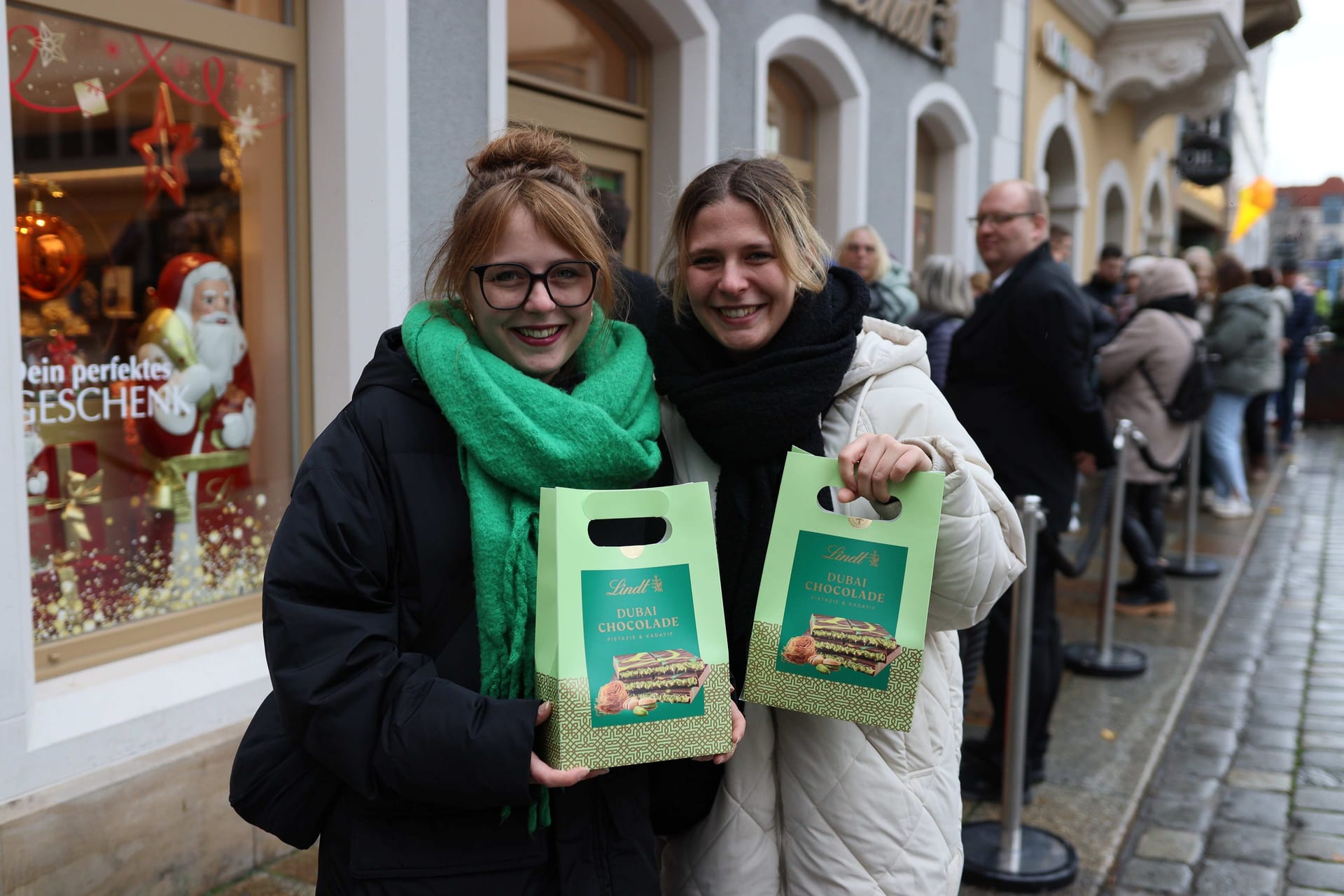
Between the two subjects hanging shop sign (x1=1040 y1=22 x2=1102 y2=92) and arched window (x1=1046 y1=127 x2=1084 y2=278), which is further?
arched window (x1=1046 y1=127 x2=1084 y2=278)

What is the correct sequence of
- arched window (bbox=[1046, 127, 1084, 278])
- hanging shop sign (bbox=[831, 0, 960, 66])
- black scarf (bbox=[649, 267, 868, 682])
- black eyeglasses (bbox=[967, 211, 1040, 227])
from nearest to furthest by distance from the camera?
1. black scarf (bbox=[649, 267, 868, 682])
2. black eyeglasses (bbox=[967, 211, 1040, 227])
3. hanging shop sign (bbox=[831, 0, 960, 66])
4. arched window (bbox=[1046, 127, 1084, 278])

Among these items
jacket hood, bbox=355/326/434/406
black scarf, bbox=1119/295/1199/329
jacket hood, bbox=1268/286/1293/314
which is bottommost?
jacket hood, bbox=355/326/434/406

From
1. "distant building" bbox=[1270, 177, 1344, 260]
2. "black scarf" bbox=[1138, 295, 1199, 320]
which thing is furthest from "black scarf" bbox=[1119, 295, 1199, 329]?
"distant building" bbox=[1270, 177, 1344, 260]

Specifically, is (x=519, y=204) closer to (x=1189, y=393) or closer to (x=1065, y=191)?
(x=1189, y=393)

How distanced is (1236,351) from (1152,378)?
326cm

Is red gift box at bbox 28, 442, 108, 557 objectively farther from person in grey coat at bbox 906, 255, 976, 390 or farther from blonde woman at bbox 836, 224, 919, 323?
blonde woman at bbox 836, 224, 919, 323

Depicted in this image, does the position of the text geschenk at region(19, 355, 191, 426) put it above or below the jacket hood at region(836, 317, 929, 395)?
below

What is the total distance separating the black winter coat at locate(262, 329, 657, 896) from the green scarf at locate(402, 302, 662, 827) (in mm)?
42

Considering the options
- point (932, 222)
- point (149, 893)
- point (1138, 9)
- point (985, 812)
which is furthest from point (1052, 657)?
point (1138, 9)

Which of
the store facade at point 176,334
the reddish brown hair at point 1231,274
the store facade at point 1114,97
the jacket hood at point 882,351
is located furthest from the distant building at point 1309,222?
the jacket hood at point 882,351

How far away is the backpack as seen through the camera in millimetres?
6246

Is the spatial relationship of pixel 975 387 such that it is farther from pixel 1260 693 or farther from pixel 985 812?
pixel 1260 693

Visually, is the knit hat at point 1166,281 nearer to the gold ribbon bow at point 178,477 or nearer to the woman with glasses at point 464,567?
the gold ribbon bow at point 178,477

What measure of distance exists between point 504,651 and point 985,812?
2.75 meters
